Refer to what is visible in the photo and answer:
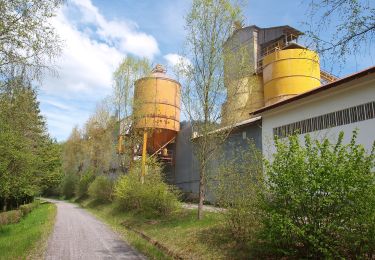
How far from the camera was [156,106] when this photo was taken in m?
28.6

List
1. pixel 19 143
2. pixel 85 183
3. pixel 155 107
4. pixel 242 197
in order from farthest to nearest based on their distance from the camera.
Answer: pixel 85 183
pixel 155 107
pixel 19 143
pixel 242 197

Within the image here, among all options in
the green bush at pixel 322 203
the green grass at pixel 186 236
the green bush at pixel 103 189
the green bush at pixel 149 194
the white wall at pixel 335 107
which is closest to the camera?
the green bush at pixel 322 203

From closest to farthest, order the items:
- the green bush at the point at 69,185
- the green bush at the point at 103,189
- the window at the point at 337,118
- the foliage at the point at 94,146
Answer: the window at the point at 337,118, the green bush at the point at 103,189, the foliage at the point at 94,146, the green bush at the point at 69,185

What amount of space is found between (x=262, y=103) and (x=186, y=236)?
20700mm

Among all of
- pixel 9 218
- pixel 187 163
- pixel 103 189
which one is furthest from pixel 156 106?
pixel 9 218

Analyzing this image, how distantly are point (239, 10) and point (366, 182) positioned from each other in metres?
10.9

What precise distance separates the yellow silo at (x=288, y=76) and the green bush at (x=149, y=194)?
1173 cm

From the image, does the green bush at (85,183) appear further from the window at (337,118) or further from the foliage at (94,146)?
the window at (337,118)

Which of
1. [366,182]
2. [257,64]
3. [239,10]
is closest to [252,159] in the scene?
[366,182]

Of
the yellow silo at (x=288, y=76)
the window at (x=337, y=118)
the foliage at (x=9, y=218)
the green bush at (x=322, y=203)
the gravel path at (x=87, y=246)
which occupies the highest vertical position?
the yellow silo at (x=288, y=76)

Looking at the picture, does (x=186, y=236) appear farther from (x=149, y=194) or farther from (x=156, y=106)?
(x=156, y=106)

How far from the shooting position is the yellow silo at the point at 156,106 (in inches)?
1112

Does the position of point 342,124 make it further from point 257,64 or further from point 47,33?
point 257,64

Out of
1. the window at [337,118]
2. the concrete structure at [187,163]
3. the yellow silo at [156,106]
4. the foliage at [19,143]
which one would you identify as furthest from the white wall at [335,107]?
the yellow silo at [156,106]
